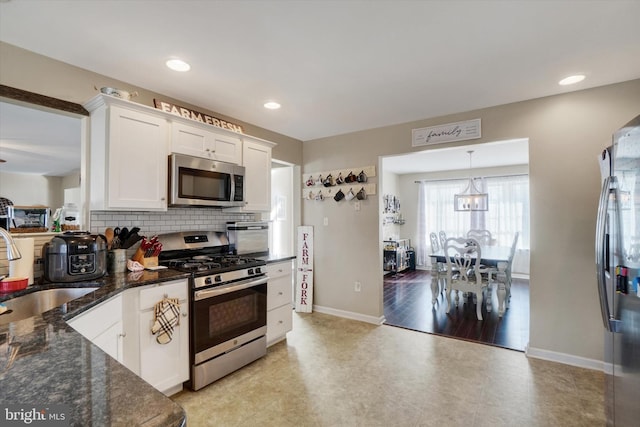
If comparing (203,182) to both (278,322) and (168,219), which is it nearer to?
(168,219)

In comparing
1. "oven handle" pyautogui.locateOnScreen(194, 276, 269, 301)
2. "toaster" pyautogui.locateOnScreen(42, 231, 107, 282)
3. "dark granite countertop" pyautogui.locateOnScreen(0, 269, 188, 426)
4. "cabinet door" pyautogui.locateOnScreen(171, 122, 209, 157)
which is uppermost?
"cabinet door" pyautogui.locateOnScreen(171, 122, 209, 157)

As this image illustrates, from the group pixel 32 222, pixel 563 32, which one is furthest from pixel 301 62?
pixel 32 222

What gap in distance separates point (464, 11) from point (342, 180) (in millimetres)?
2474

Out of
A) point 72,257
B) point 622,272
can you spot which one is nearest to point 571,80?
point 622,272

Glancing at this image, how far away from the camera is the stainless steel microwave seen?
8.11 ft

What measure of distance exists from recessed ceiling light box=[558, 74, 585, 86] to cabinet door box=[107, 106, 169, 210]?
323 centimetres

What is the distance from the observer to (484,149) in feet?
16.4

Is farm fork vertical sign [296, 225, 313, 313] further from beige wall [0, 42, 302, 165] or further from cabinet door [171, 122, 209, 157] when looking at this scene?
beige wall [0, 42, 302, 165]

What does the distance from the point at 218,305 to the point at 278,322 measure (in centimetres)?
86

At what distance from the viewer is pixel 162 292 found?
208cm

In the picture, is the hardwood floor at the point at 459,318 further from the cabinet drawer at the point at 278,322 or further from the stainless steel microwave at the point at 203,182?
the stainless steel microwave at the point at 203,182

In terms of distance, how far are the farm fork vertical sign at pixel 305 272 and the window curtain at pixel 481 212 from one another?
4191 millimetres

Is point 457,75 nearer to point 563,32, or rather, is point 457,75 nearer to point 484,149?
point 563,32

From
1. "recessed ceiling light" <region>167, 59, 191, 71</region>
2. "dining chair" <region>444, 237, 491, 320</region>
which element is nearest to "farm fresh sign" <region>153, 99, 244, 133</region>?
"recessed ceiling light" <region>167, 59, 191, 71</region>
